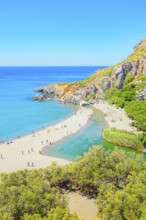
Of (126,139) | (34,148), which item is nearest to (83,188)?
(34,148)

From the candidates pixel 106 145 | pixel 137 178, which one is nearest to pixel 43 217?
pixel 137 178

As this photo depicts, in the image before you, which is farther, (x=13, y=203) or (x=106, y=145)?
(x=106, y=145)

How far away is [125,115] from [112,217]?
180 ft

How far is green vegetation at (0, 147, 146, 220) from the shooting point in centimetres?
2480

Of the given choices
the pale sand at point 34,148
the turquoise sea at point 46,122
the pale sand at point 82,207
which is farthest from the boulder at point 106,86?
the pale sand at point 82,207

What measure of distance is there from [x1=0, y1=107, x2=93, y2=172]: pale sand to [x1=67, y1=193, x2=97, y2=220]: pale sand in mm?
12814

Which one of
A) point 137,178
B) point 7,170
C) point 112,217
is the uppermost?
point 137,178

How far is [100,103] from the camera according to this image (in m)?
99.7

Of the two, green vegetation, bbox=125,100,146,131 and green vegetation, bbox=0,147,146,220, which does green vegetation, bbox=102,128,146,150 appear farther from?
green vegetation, bbox=0,147,146,220

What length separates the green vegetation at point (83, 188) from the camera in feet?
81.4

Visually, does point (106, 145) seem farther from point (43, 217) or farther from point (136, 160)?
point (43, 217)

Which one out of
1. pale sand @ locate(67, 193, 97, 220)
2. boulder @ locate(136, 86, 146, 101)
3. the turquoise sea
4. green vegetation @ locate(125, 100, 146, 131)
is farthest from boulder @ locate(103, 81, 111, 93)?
pale sand @ locate(67, 193, 97, 220)

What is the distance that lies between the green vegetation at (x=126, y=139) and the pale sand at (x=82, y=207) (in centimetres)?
2322

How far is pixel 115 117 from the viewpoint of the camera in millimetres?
76062
